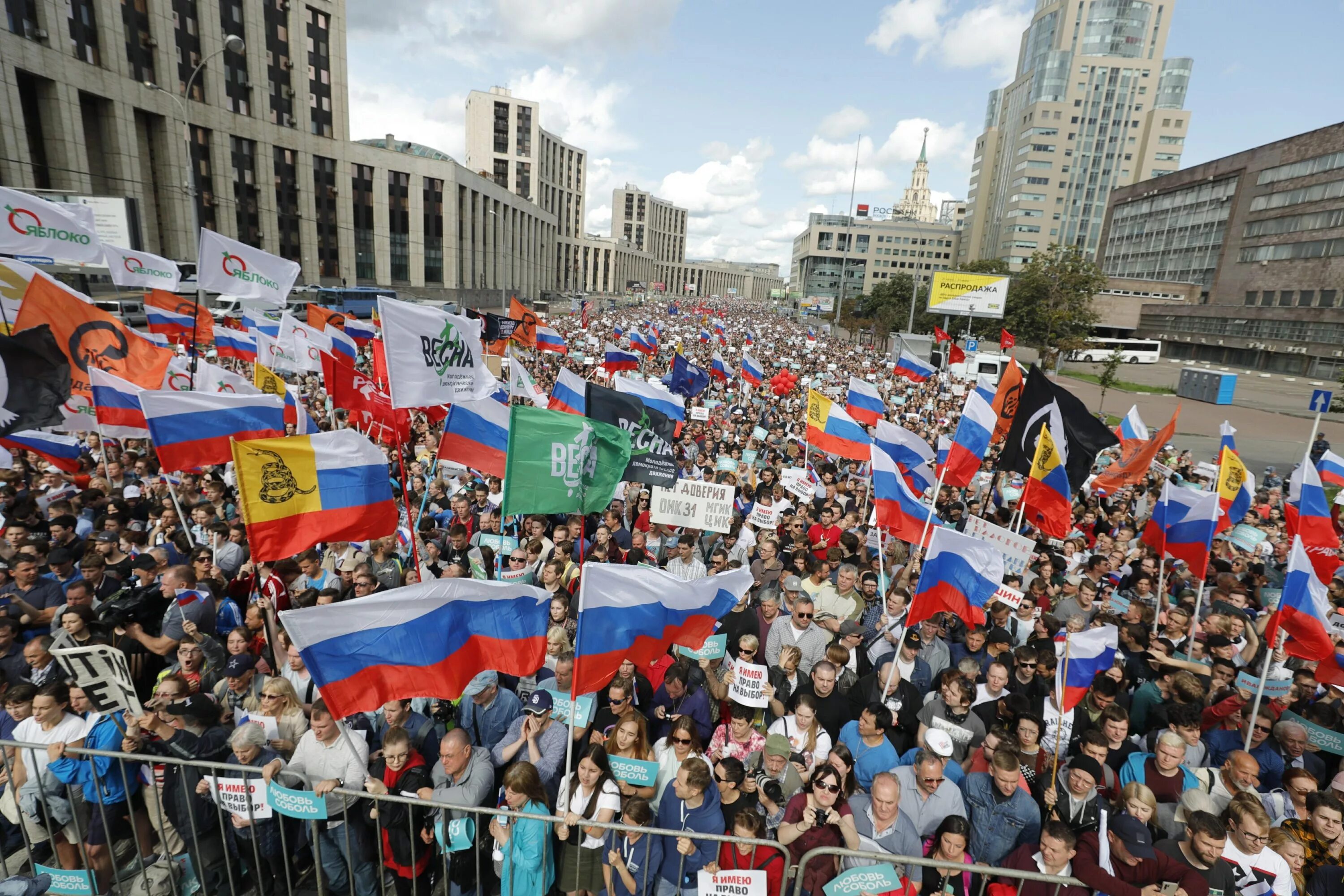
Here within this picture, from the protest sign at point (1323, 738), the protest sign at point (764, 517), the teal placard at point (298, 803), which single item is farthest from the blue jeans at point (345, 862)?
the protest sign at point (1323, 738)

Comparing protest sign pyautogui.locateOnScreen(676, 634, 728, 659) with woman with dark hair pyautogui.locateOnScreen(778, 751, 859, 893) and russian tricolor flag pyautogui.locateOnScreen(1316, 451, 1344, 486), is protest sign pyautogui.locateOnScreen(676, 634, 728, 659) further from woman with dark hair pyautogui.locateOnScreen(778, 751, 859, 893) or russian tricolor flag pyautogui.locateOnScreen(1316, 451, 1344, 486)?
russian tricolor flag pyautogui.locateOnScreen(1316, 451, 1344, 486)

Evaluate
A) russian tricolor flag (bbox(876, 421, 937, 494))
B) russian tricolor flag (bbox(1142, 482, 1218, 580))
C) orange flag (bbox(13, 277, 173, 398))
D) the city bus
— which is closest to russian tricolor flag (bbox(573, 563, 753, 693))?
russian tricolor flag (bbox(876, 421, 937, 494))

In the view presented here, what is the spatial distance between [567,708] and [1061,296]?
46615mm

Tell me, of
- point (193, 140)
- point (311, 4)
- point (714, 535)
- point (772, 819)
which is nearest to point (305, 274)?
point (193, 140)

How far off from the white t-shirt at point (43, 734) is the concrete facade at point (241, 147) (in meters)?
35.9

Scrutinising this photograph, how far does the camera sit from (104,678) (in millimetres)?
4648

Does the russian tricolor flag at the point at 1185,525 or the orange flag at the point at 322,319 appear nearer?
the russian tricolor flag at the point at 1185,525

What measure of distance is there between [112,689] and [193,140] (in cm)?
5794

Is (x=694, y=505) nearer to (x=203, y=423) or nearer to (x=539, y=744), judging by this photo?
(x=539, y=744)

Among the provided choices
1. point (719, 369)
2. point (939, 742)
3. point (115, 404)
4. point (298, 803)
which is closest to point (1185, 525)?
point (939, 742)

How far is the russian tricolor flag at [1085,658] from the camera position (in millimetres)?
5297

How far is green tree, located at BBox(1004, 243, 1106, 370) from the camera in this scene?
40.9 m

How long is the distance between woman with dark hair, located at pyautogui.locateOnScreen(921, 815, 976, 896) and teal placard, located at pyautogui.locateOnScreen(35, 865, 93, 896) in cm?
559

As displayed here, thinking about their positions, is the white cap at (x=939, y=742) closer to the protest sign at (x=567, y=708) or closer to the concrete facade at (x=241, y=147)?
the protest sign at (x=567, y=708)
